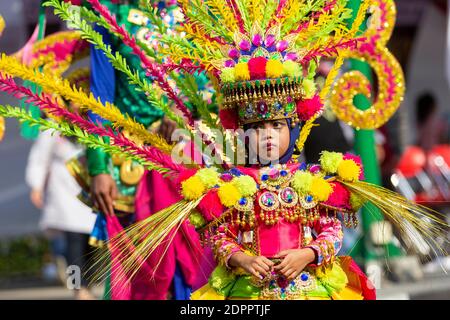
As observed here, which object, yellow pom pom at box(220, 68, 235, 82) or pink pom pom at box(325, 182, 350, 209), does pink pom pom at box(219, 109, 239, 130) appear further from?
pink pom pom at box(325, 182, 350, 209)

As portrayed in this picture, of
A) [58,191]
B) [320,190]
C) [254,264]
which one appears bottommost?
[58,191]

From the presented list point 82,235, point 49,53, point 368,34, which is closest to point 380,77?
point 368,34

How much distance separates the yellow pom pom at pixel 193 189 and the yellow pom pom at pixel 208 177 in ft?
0.06

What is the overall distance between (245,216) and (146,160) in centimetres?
49

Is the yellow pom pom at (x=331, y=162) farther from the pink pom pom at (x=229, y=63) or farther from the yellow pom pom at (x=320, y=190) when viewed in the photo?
the pink pom pom at (x=229, y=63)

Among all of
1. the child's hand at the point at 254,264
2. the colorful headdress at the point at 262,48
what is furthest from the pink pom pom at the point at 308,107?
the child's hand at the point at 254,264

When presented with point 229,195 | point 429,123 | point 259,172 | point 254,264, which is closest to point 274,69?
point 259,172

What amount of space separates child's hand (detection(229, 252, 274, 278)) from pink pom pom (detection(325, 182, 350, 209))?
1.17 ft

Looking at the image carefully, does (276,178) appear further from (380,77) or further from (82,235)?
(82,235)

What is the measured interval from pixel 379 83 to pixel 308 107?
1203 mm

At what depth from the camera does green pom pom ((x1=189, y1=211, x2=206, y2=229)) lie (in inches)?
167

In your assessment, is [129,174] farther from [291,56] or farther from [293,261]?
[293,261]

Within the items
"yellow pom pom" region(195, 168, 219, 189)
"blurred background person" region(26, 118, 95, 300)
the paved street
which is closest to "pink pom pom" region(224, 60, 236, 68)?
"yellow pom pom" region(195, 168, 219, 189)

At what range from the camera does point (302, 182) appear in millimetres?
4195
